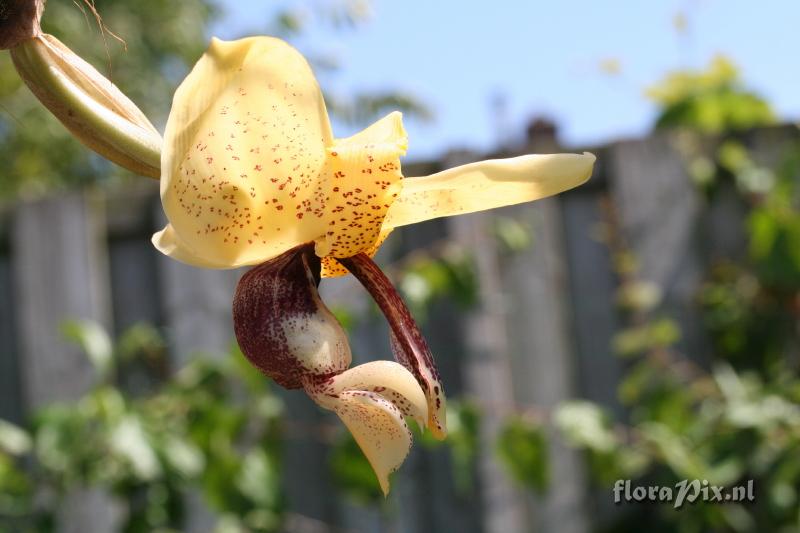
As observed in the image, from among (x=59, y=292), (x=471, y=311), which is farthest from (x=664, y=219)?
(x=59, y=292)

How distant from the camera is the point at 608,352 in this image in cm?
237

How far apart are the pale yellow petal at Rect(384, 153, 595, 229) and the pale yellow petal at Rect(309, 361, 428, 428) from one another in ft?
0.33

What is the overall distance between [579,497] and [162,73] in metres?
6.13

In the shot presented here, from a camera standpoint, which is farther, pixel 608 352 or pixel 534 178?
pixel 608 352

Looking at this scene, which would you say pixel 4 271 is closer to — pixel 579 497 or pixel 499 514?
pixel 499 514

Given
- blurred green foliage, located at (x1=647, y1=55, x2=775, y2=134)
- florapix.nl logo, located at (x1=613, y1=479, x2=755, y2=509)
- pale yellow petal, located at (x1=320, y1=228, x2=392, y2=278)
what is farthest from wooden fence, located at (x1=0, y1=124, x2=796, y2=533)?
pale yellow petal, located at (x1=320, y1=228, x2=392, y2=278)

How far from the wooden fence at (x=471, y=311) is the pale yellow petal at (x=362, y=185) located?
5.24 feet

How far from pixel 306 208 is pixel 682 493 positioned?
156 cm

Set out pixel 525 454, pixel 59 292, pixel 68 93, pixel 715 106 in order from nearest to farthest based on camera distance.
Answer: pixel 68 93 → pixel 525 454 → pixel 59 292 → pixel 715 106

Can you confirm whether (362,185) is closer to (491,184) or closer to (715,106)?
(491,184)

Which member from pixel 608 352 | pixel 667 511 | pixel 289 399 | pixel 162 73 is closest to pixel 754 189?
pixel 608 352

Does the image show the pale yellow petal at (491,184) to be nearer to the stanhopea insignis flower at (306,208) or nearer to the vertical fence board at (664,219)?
the stanhopea insignis flower at (306,208)

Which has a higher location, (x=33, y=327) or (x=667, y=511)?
(x=33, y=327)

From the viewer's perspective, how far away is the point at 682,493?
1.95m
